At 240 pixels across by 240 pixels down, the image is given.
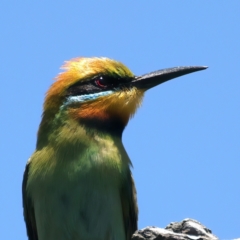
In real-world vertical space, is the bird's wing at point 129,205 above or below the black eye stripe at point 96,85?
below

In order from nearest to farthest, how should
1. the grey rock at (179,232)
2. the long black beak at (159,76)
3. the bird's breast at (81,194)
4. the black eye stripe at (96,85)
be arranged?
the grey rock at (179,232) → the bird's breast at (81,194) → the black eye stripe at (96,85) → the long black beak at (159,76)

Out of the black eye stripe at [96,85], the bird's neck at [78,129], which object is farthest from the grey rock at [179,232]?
the black eye stripe at [96,85]

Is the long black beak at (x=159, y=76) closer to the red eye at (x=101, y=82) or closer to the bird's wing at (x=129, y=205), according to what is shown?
the red eye at (x=101, y=82)

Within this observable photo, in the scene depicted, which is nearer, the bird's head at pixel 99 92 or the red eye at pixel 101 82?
the bird's head at pixel 99 92

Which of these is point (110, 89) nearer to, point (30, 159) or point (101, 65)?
point (101, 65)

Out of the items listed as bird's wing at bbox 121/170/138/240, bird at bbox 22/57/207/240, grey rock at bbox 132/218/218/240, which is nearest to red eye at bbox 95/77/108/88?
bird at bbox 22/57/207/240

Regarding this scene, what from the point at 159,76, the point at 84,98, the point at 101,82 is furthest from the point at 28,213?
the point at 159,76

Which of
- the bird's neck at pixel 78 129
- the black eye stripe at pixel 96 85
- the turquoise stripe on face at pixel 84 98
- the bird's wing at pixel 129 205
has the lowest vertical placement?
the bird's wing at pixel 129 205
